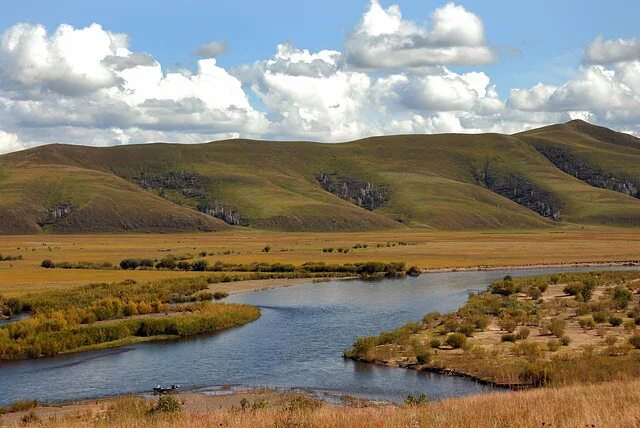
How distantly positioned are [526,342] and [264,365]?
528 inches

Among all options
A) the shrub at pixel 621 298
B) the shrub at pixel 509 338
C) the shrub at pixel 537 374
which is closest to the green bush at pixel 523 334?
the shrub at pixel 509 338

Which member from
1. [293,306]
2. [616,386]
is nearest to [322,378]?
[616,386]

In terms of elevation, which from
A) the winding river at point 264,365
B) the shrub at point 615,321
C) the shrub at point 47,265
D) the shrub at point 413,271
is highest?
the shrub at point 47,265

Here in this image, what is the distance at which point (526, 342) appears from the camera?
36906 mm

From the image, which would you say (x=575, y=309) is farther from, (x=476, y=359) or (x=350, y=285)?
(x=350, y=285)

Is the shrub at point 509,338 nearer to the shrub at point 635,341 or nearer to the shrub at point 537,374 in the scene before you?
the shrub at point 635,341

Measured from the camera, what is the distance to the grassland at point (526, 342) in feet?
100

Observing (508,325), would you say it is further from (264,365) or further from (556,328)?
(264,365)

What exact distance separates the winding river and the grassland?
1.51 metres

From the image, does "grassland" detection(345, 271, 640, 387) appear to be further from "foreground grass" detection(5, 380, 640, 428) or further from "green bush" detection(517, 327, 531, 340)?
"foreground grass" detection(5, 380, 640, 428)

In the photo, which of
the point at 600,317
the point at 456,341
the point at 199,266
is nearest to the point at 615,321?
the point at 600,317

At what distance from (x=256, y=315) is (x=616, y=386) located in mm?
37267

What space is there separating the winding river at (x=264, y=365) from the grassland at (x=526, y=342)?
1.51 m

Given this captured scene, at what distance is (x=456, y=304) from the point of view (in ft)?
196
